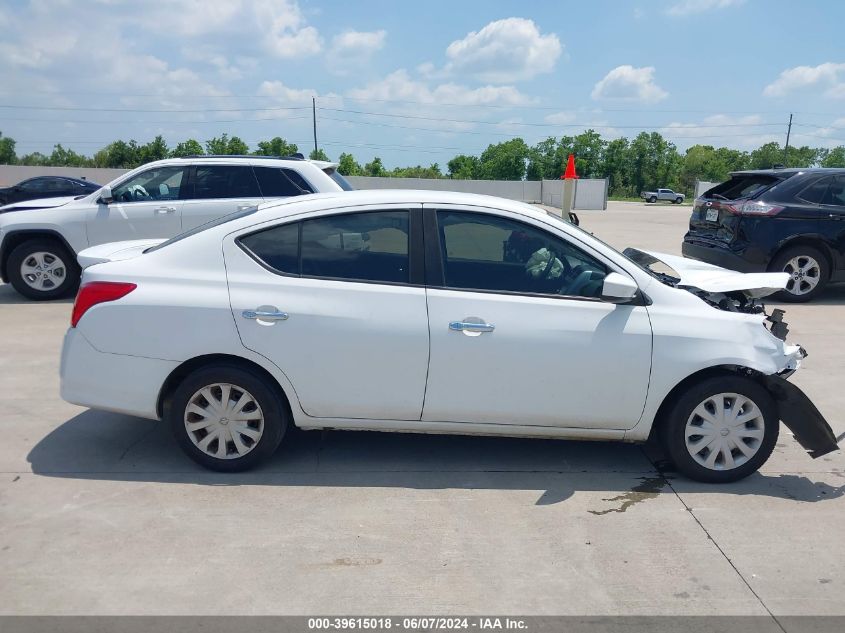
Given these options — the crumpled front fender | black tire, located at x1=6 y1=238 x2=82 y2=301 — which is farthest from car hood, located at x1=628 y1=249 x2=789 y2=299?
black tire, located at x1=6 y1=238 x2=82 y2=301

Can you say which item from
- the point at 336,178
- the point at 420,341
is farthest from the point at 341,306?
the point at 336,178

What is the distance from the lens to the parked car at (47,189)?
2195cm

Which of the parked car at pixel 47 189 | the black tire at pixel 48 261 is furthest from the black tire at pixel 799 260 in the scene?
the parked car at pixel 47 189

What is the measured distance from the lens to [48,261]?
9.67 m

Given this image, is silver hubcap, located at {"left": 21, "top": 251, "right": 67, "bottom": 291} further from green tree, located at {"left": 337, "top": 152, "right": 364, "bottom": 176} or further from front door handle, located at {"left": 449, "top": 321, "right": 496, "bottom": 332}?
green tree, located at {"left": 337, "top": 152, "right": 364, "bottom": 176}

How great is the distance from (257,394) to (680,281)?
2915mm

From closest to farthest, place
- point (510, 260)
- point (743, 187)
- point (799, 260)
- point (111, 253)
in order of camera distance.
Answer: point (510, 260)
point (111, 253)
point (799, 260)
point (743, 187)

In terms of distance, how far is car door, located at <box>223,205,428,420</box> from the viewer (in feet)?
13.9

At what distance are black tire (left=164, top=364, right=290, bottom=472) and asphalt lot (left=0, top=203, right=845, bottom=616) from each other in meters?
0.14

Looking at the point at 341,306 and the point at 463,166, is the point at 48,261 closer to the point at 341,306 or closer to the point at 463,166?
the point at 341,306

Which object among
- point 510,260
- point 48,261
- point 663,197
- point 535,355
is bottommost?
point 663,197

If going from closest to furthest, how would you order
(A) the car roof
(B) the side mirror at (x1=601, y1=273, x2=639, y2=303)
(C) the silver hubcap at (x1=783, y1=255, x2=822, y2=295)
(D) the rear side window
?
1. (B) the side mirror at (x1=601, y1=273, x2=639, y2=303)
2. (A) the car roof
3. (C) the silver hubcap at (x1=783, y1=255, x2=822, y2=295)
4. (D) the rear side window

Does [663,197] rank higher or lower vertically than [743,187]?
lower

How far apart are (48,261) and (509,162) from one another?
78.2 meters
